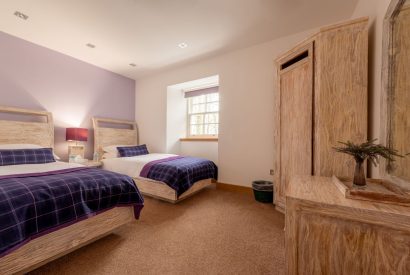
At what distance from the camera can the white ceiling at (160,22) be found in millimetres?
2064

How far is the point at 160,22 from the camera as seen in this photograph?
93.5 inches

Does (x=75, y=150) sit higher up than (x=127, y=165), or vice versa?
(x=75, y=150)

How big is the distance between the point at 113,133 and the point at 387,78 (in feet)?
14.0

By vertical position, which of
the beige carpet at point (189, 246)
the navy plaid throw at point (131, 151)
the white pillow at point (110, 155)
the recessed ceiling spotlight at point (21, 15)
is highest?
the recessed ceiling spotlight at point (21, 15)

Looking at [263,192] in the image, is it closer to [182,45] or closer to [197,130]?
[197,130]

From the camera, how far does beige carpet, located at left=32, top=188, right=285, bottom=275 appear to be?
1.33 metres

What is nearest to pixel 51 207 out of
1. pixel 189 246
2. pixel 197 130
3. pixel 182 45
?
pixel 189 246

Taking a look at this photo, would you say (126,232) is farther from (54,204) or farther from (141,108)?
(141,108)

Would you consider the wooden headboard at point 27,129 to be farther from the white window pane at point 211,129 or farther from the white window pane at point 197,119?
the white window pane at point 211,129

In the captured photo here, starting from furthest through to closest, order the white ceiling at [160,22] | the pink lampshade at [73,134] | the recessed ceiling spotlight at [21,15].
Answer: the pink lampshade at [73,134], the recessed ceiling spotlight at [21,15], the white ceiling at [160,22]

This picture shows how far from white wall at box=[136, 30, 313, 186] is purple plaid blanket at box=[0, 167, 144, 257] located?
189cm

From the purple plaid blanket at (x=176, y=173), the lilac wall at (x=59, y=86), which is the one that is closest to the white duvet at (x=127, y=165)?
the purple plaid blanket at (x=176, y=173)

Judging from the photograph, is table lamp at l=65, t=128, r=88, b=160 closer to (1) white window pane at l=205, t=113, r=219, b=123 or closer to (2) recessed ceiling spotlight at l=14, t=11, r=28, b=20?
(2) recessed ceiling spotlight at l=14, t=11, r=28, b=20

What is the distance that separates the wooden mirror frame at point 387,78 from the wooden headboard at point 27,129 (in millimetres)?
4122
